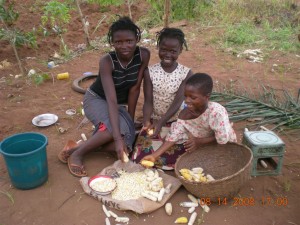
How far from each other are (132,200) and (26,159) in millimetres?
860

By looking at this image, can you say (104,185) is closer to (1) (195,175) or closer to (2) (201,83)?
(1) (195,175)

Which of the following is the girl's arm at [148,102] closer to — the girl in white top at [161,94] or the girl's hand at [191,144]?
the girl in white top at [161,94]

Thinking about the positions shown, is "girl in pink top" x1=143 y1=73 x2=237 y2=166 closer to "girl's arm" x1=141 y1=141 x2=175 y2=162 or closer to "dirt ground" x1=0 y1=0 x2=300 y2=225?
"girl's arm" x1=141 y1=141 x2=175 y2=162

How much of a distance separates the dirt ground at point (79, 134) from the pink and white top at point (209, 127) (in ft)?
1.42

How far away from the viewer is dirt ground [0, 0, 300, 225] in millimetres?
2342

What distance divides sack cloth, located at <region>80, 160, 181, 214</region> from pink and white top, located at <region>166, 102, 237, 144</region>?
35cm

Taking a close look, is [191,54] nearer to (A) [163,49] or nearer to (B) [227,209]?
(A) [163,49]

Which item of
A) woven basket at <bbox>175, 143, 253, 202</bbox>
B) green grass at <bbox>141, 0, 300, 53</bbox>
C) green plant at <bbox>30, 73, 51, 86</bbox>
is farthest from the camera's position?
green grass at <bbox>141, 0, 300, 53</bbox>

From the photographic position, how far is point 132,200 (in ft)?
7.91

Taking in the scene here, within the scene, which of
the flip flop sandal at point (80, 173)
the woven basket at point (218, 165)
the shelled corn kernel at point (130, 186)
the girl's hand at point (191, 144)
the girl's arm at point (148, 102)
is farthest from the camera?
the girl's arm at point (148, 102)

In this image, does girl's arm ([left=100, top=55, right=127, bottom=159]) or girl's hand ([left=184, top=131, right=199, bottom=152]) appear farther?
girl's arm ([left=100, top=55, right=127, bottom=159])

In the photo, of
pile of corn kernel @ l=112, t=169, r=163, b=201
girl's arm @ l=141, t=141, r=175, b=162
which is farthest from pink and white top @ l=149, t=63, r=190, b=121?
pile of corn kernel @ l=112, t=169, r=163, b=201

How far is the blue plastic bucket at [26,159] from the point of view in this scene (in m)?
2.41

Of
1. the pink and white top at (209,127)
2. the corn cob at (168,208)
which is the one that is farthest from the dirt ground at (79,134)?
the pink and white top at (209,127)
